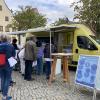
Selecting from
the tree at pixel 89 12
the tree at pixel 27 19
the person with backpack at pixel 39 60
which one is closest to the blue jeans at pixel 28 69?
the person with backpack at pixel 39 60

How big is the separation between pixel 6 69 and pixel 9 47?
0.58 metres

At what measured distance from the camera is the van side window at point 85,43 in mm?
16042

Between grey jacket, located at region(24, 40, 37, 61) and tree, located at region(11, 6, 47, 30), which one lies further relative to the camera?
→ tree, located at region(11, 6, 47, 30)

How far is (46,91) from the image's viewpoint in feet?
32.9

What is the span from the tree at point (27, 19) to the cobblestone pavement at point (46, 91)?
36.0 metres

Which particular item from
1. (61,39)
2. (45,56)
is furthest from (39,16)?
(45,56)

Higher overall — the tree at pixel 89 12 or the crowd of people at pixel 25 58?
the tree at pixel 89 12

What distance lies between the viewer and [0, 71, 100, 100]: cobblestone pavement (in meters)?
9.07

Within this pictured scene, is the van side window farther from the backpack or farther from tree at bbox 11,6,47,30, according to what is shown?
tree at bbox 11,6,47,30

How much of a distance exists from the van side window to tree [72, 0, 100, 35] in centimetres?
1015

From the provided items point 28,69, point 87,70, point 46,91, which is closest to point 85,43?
point 28,69

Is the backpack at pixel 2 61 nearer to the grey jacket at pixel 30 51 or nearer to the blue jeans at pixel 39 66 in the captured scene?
the grey jacket at pixel 30 51

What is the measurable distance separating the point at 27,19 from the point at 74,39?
32.1 metres

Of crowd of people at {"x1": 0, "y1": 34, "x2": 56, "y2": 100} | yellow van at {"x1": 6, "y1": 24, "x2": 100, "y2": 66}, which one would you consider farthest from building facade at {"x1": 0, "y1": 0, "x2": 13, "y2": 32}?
crowd of people at {"x1": 0, "y1": 34, "x2": 56, "y2": 100}
